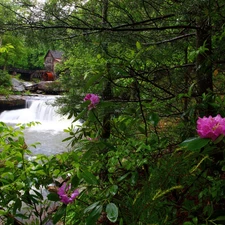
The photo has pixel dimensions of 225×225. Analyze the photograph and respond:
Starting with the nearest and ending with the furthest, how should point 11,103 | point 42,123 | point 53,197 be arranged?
point 53,197
point 42,123
point 11,103

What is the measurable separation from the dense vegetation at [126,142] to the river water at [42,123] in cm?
640

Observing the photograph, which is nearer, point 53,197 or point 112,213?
point 112,213

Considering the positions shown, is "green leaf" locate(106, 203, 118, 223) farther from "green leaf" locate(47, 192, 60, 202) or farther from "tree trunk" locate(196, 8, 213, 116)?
"tree trunk" locate(196, 8, 213, 116)

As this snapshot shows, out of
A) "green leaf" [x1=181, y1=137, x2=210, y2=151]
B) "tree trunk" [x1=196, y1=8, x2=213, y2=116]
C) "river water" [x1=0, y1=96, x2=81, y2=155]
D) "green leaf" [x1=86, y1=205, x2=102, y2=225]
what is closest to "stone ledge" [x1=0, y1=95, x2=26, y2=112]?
"river water" [x1=0, y1=96, x2=81, y2=155]

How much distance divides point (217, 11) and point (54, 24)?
1.59 metres

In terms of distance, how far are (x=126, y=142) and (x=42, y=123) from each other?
37.6 ft

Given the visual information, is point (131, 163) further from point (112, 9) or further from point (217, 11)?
point (112, 9)

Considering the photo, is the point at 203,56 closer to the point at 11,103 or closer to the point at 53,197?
the point at 53,197

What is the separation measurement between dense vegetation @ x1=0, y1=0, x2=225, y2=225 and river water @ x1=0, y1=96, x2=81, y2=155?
640 cm

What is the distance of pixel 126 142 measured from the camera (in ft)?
4.25

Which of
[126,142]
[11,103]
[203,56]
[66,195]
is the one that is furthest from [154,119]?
[11,103]

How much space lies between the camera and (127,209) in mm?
1033

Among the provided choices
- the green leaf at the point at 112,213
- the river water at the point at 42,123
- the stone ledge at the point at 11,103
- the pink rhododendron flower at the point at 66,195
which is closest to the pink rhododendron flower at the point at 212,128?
the green leaf at the point at 112,213

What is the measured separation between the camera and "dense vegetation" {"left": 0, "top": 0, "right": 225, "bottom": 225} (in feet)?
3.21
